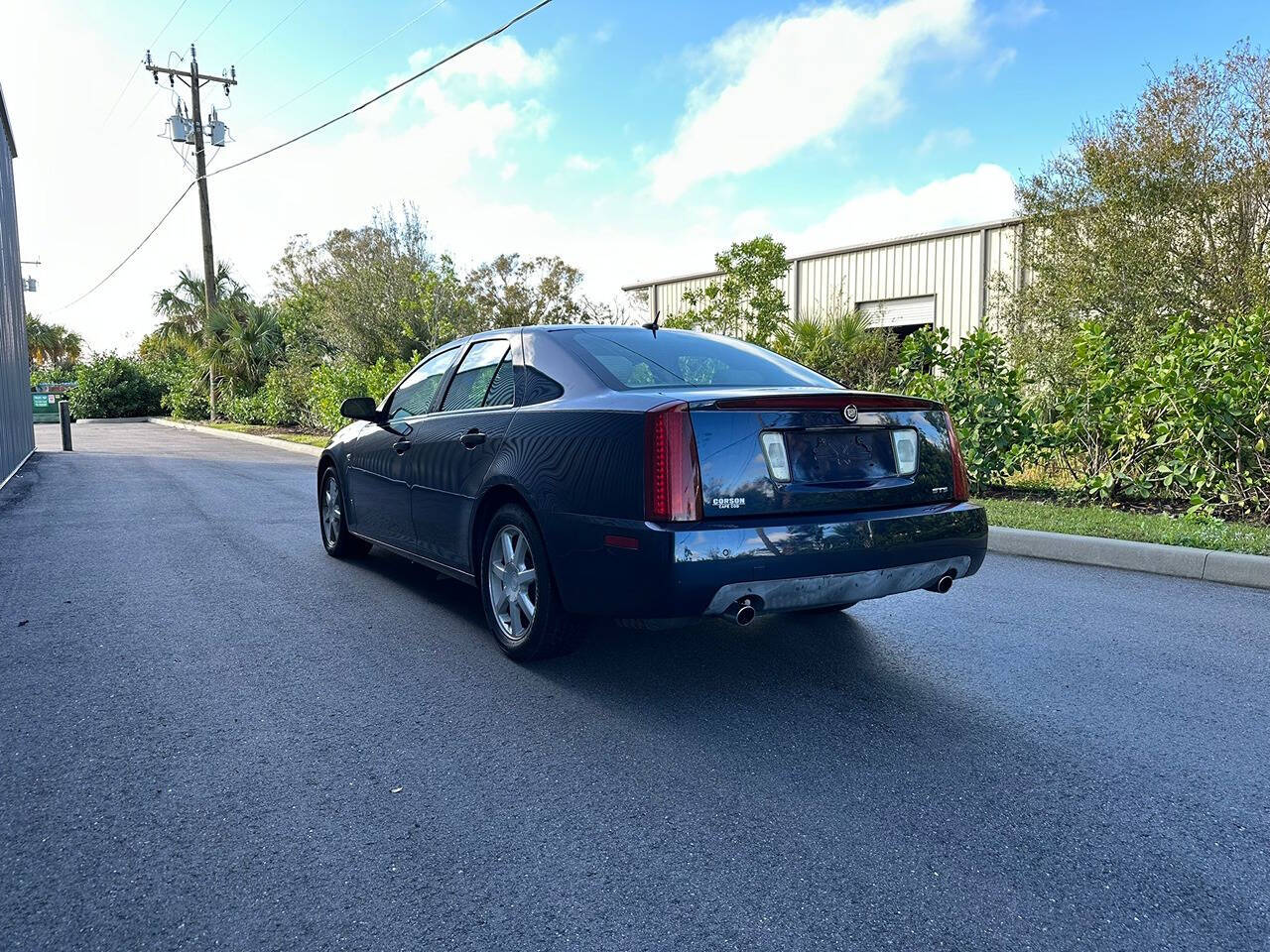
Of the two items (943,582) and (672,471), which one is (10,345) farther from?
(943,582)

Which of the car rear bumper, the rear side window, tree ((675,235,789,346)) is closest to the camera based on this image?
the car rear bumper

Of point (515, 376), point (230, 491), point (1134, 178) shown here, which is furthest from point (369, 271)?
point (515, 376)

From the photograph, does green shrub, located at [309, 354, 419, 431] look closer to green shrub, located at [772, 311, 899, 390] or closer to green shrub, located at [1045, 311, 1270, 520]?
green shrub, located at [772, 311, 899, 390]

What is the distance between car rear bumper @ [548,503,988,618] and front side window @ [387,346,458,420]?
200 centimetres

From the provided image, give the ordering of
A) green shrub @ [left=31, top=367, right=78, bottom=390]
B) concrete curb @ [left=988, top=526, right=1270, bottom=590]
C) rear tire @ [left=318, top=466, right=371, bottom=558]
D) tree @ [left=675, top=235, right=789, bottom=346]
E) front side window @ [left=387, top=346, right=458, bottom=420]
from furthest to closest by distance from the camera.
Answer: green shrub @ [left=31, top=367, right=78, bottom=390] → tree @ [left=675, top=235, right=789, bottom=346] → rear tire @ [left=318, top=466, right=371, bottom=558] → concrete curb @ [left=988, top=526, right=1270, bottom=590] → front side window @ [left=387, top=346, right=458, bottom=420]

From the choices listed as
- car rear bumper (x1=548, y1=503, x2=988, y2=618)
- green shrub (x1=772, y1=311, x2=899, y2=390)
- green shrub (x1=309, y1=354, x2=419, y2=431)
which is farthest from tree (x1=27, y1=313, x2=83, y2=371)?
car rear bumper (x1=548, y1=503, x2=988, y2=618)

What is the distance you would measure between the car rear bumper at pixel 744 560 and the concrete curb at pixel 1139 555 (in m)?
3.27

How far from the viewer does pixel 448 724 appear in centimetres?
359

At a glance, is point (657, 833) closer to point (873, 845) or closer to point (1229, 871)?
point (873, 845)

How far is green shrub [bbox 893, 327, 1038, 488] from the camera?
9336mm

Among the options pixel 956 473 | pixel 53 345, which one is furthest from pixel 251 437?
pixel 53 345

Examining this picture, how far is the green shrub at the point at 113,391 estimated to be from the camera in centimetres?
4409

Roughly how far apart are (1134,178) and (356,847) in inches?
611

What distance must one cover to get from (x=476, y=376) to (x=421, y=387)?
0.85m
